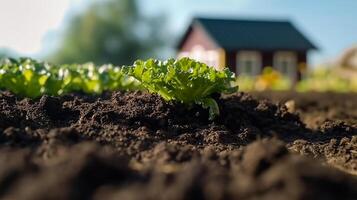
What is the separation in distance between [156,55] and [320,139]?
65.1 metres

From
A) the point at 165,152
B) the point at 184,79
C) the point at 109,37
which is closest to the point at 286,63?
the point at 184,79

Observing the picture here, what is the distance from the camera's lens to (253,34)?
33844mm

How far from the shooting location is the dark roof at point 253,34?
32375 millimetres

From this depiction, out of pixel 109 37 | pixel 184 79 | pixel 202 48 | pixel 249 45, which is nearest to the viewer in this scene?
pixel 184 79

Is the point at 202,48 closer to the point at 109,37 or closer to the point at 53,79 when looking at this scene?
the point at 53,79

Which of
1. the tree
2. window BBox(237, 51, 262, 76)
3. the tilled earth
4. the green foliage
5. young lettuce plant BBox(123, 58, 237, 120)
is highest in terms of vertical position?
the tree

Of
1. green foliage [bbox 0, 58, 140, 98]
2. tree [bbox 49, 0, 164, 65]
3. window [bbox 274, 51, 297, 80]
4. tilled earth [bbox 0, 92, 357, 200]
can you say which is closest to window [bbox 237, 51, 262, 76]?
window [bbox 274, 51, 297, 80]

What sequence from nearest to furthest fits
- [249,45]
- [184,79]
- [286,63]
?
[184,79] → [249,45] → [286,63]

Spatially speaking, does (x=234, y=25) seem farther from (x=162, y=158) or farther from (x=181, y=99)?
(x=162, y=158)

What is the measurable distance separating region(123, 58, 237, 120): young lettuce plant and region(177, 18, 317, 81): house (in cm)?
2451

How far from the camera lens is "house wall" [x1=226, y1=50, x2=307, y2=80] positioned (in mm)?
31547

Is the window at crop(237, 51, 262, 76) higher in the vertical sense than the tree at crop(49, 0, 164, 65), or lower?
lower

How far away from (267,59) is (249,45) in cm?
140

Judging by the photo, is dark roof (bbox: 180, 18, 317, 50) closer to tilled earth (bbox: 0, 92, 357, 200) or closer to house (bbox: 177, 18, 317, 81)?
house (bbox: 177, 18, 317, 81)
